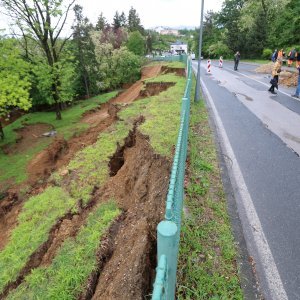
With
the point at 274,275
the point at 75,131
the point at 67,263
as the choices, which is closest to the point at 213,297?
the point at 274,275

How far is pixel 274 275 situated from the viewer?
3375mm

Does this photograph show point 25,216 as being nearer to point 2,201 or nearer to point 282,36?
point 2,201

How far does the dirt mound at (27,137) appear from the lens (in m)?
16.4

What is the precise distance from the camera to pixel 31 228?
20.1ft

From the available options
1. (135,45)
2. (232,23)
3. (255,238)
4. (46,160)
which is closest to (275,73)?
(255,238)

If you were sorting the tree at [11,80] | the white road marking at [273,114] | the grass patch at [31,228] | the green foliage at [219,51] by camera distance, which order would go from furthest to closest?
1. the green foliage at [219,51]
2. the tree at [11,80]
3. the white road marking at [273,114]
4. the grass patch at [31,228]

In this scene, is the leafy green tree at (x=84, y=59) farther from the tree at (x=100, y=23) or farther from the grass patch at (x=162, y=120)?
the tree at (x=100, y=23)

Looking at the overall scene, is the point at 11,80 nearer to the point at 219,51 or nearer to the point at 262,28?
the point at 262,28

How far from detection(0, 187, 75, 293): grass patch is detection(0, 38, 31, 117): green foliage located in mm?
8880

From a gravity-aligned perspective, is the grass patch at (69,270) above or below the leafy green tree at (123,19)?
below

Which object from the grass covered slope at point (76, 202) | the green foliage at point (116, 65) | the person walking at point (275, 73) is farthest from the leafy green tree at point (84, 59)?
the person walking at point (275, 73)

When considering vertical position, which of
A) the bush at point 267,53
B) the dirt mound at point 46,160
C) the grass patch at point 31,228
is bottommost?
the dirt mound at point 46,160

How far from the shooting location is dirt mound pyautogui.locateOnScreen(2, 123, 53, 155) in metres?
16.4

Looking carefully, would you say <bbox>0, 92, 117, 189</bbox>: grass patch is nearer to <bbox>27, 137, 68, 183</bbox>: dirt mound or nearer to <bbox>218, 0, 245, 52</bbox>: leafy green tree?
<bbox>27, 137, 68, 183</bbox>: dirt mound
